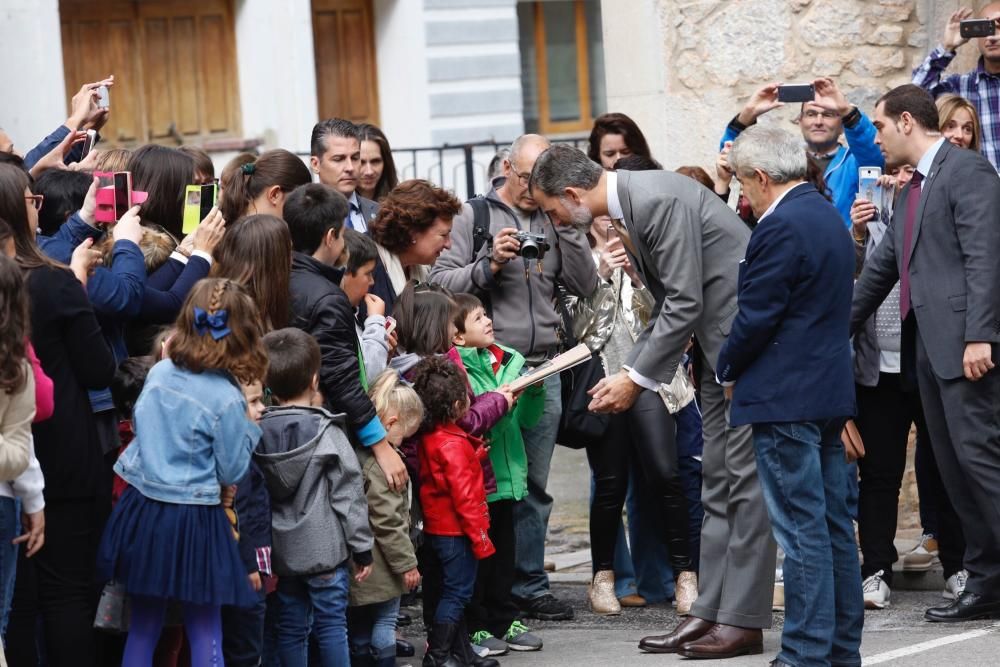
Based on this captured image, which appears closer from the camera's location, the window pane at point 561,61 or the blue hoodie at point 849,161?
the blue hoodie at point 849,161

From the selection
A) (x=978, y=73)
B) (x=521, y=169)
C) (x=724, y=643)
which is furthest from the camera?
(x=978, y=73)

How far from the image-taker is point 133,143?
1559 centimetres

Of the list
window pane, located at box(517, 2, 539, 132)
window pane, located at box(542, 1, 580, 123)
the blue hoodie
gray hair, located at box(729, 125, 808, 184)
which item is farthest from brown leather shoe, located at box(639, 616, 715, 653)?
window pane, located at box(542, 1, 580, 123)

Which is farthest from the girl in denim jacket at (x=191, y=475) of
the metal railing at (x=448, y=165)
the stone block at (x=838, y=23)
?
the metal railing at (x=448, y=165)

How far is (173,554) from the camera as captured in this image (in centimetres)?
486

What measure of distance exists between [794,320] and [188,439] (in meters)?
1.95

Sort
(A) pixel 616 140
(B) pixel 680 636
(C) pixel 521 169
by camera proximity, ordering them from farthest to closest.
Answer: (A) pixel 616 140 → (C) pixel 521 169 → (B) pixel 680 636

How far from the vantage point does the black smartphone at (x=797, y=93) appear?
280 inches

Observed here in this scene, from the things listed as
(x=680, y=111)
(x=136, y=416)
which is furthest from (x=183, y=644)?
(x=680, y=111)

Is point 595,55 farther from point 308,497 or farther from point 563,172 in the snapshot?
point 308,497

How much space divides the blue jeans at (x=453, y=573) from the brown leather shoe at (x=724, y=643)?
82 centimetres

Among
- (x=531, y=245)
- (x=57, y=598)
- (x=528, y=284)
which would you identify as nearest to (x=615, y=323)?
(x=528, y=284)

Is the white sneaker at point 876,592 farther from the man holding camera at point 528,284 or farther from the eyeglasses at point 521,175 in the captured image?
the eyeglasses at point 521,175

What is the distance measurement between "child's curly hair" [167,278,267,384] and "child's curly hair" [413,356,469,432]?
0.98 m
